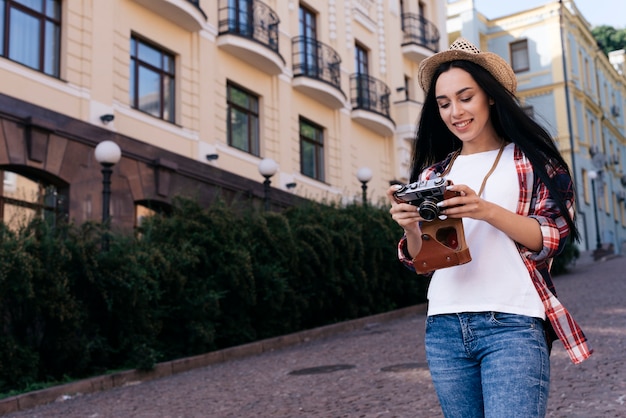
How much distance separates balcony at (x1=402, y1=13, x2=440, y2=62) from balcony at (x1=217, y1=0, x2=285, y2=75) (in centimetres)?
894

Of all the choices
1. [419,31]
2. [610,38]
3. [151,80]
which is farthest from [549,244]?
[610,38]

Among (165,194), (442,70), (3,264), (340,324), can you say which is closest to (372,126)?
(165,194)

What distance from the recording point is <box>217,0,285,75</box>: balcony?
63.7 feet

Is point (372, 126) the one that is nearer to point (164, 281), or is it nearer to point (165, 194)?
point (165, 194)

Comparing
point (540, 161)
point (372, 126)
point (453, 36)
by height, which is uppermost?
point (453, 36)

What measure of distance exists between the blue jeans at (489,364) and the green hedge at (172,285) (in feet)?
23.7

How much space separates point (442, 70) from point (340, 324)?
36.8ft

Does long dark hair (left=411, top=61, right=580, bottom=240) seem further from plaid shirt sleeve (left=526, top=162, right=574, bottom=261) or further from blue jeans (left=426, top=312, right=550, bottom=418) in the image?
blue jeans (left=426, top=312, right=550, bottom=418)

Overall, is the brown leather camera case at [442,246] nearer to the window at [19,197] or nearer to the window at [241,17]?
the window at [19,197]

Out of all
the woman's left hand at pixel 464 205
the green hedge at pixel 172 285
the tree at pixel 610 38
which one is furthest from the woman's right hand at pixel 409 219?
the tree at pixel 610 38

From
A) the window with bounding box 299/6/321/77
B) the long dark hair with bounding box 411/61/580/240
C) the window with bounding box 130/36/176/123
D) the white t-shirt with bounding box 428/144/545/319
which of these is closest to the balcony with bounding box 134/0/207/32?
the window with bounding box 130/36/176/123

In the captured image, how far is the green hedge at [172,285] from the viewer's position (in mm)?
9344

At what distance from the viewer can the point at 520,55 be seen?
44.1 m

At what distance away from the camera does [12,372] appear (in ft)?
29.5
